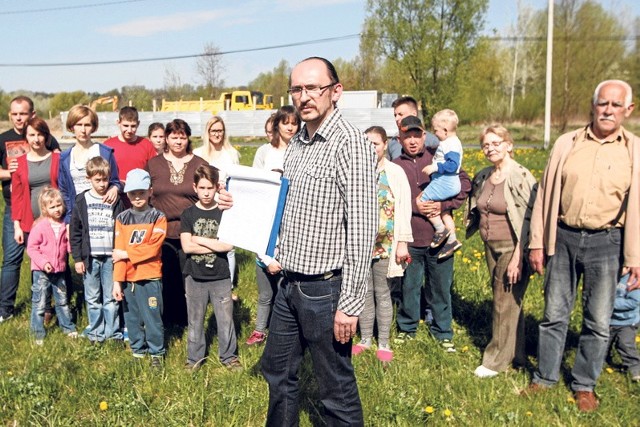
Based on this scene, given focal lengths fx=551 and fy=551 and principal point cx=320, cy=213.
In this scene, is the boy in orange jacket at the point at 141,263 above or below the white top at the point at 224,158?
below

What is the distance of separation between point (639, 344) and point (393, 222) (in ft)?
8.37

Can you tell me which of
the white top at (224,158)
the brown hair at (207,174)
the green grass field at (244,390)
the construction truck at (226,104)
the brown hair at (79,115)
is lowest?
the green grass field at (244,390)

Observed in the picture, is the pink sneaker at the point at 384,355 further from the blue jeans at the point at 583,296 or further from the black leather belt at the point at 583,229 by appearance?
the black leather belt at the point at 583,229

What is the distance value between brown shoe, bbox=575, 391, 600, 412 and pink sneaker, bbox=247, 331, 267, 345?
2746 millimetres

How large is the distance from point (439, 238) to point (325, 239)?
2380mm

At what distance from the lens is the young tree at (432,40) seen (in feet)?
113

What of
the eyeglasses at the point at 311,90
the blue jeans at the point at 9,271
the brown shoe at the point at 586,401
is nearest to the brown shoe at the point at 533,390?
the brown shoe at the point at 586,401

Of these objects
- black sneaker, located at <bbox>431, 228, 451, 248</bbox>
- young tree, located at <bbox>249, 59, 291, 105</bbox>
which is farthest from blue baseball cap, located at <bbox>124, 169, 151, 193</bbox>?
young tree, located at <bbox>249, 59, 291, 105</bbox>

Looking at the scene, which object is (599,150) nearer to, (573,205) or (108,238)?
(573,205)

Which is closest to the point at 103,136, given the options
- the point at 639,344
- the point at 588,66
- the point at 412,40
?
the point at 412,40

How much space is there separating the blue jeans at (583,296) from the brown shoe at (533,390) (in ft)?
0.11

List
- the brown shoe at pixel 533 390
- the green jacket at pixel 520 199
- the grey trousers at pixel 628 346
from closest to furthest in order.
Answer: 1. the brown shoe at pixel 533 390
2. the green jacket at pixel 520 199
3. the grey trousers at pixel 628 346

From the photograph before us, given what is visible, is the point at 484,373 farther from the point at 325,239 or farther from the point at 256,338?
the point at 325,239

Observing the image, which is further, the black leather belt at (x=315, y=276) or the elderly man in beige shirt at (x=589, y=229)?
the elderly man in beige shirt at (x=589, y=229)
